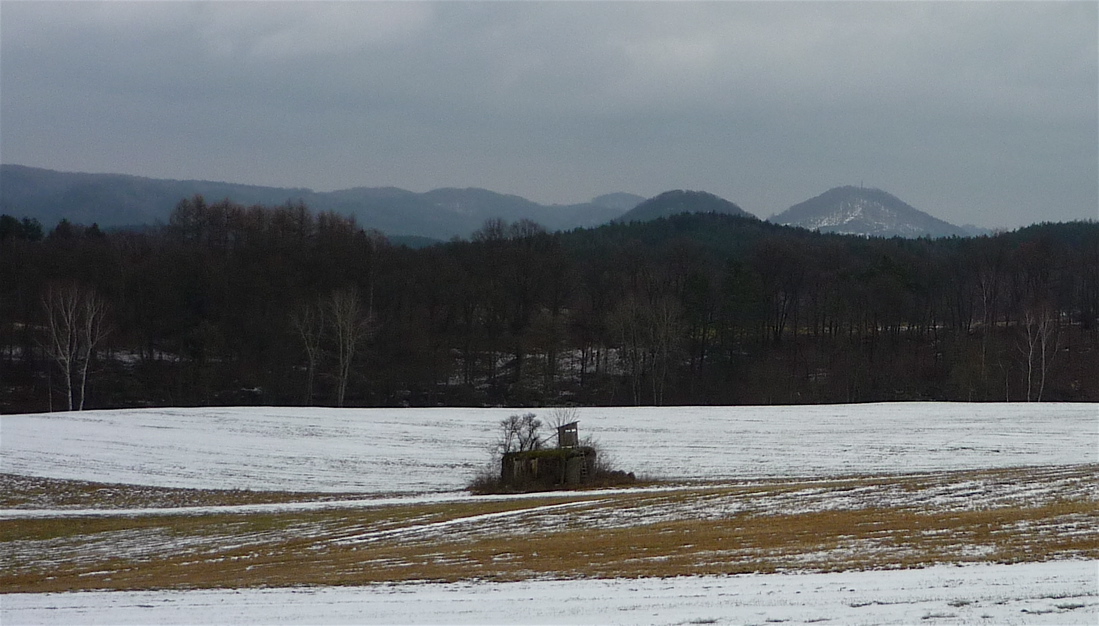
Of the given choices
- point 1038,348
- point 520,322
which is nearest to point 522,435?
point 520,322

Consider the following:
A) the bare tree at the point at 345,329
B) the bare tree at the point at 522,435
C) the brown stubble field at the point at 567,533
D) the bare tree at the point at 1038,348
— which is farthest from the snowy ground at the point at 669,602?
the bare tree at the point at 1038,348

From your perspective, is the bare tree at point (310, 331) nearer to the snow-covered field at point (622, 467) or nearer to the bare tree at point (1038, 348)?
the snow-covered field at point (622, 467)

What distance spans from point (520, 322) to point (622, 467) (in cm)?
5273

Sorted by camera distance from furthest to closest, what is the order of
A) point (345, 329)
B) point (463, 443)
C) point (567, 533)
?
point (345, 329) → point (463, 443) → point (567, 533)

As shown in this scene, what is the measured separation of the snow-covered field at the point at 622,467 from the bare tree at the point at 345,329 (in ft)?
59.2

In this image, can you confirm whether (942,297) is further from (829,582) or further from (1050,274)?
(829,582)

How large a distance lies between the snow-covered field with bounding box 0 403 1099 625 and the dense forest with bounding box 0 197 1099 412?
24.9 meters

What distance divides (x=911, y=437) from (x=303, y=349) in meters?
52.4

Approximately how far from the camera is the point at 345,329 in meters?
69.2

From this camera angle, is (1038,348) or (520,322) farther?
(520,322)

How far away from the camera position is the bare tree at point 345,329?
67688mm

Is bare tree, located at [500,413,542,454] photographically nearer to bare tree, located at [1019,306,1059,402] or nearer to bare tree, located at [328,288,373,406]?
bare tree, located at [328,288,373,406]

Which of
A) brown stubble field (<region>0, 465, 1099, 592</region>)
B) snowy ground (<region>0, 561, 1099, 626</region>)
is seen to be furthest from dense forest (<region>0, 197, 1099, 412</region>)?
snowy ground (<region>0, 561, 1099, 626</region>)

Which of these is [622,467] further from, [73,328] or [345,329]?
[73,328]
